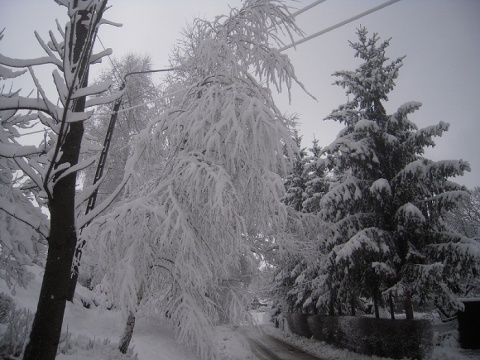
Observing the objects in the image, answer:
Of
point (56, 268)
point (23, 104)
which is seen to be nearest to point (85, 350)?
point (56, 268)

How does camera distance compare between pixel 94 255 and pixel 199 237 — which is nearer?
pixel 94 255

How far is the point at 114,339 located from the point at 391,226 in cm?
973

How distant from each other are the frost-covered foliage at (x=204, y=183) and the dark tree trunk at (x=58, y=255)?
2345mm

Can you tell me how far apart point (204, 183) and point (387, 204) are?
27.3 feet

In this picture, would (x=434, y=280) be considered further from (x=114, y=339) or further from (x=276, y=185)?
(x=114, y=339)

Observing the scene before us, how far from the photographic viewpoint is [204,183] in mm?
4992

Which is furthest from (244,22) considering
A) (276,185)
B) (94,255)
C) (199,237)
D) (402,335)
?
(402,335)

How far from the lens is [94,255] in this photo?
496cm

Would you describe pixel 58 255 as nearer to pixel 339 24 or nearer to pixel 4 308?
pixel 4 308

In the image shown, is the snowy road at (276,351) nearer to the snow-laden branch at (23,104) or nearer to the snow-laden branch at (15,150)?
the snow-laden branch at (15,150)

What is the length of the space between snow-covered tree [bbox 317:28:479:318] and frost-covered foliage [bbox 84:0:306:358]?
518 cm

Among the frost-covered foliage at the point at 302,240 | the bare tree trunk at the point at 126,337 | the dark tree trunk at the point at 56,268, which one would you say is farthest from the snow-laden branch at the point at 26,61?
the frost-covered foliage at the point at 302,240

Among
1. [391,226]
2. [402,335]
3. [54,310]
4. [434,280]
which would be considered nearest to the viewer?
[54,310]

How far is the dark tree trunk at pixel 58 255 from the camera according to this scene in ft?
6.49
